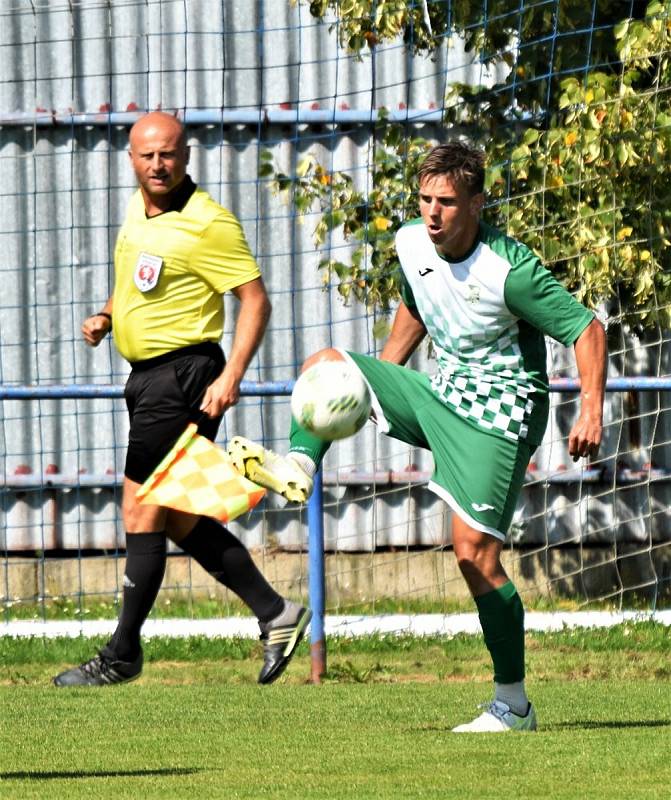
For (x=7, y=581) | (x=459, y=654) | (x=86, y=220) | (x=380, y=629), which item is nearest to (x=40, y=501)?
(x=7, y=581)

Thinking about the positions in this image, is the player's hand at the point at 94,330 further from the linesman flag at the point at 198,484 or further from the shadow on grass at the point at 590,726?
the shadow on grass at the point at 590,726

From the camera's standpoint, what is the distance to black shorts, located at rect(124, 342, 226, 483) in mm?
6398

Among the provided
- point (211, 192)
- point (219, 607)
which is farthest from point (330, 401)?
point (211, 192)

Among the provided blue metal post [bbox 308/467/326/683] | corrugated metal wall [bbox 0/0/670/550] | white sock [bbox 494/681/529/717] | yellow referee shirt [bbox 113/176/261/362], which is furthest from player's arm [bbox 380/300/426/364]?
corrugated metal wall [bbox 0/0/670/550]

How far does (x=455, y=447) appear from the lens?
18.9ft

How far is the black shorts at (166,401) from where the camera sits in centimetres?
640

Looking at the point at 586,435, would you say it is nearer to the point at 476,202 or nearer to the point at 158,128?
the point at 476,202

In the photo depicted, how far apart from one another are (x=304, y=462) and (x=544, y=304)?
0.92 metres

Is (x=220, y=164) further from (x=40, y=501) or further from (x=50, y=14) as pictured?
(x=40, y=501)

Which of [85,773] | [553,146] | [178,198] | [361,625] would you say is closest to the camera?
[85,773]

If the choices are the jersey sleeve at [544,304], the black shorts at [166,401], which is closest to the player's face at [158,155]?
the black shorts at [166,401]

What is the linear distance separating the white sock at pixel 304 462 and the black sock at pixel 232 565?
108 cm

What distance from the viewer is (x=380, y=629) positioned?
854 cm

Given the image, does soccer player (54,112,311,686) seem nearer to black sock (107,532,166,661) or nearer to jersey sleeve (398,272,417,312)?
black sock (107,532,166,661)
